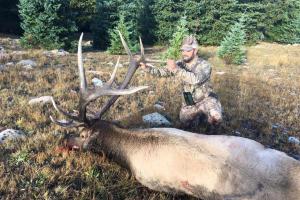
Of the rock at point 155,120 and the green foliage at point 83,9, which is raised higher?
the green foliage at point 83,9

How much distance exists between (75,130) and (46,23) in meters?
13.1

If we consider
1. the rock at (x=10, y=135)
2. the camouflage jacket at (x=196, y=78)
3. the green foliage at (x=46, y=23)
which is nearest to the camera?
the rock at (x=10, y=135)

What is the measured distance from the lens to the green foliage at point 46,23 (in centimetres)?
1841

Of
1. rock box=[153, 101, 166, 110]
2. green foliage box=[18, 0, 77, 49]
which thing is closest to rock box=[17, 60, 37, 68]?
rock box=[153, 101, 166, 110]

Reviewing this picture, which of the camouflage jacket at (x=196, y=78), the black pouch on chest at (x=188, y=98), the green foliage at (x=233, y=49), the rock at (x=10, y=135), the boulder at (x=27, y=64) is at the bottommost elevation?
the green foliage at (x=233, y=49)

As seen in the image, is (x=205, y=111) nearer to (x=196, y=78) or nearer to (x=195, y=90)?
(x=195, y=90)

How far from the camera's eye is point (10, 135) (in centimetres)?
623

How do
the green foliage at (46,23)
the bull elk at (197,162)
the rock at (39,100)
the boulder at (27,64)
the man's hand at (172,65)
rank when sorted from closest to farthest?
the bull elk at (197,162)
the man's hand at (172,65)
the rock at (39,100)
the boulder at (27,64)
the green foliage at (46,23)

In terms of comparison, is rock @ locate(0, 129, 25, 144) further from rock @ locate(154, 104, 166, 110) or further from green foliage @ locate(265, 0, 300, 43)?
green foliage @ locate(265, 0, 300, 43)

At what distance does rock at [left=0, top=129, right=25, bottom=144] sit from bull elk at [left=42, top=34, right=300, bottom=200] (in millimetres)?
843

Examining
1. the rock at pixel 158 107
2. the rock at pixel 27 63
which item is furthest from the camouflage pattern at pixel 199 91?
the rock at pixel 27 63

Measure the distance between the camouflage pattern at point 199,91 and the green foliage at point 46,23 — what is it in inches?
469

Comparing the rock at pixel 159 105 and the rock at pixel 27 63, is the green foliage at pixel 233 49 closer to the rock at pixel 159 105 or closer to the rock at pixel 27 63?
the rock at pixel 27 63

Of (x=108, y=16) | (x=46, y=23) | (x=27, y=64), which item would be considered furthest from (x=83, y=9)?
(x=27, y=64)
